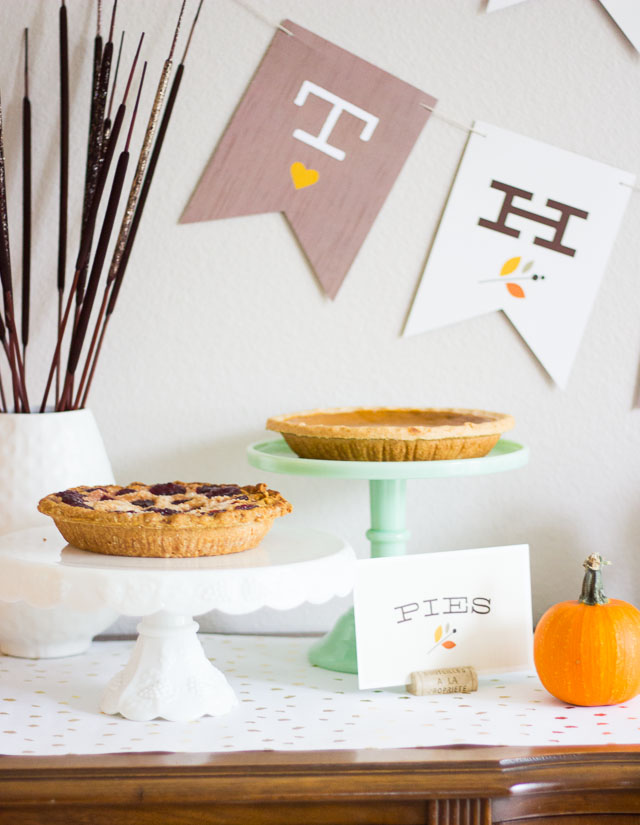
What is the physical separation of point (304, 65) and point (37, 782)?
1.02m

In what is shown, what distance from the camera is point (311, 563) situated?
1.00 metres

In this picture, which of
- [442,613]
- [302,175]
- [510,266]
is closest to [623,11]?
[510,266]

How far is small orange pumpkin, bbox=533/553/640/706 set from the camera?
108 centimetres

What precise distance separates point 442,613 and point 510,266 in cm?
55

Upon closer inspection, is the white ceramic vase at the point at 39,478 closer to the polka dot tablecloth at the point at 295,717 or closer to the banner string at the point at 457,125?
the polka dot tablecloth at the point at 295,717

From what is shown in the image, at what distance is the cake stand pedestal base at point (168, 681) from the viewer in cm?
106

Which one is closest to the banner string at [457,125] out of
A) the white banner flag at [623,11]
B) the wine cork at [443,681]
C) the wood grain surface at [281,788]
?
the white banner flag at [623,11]

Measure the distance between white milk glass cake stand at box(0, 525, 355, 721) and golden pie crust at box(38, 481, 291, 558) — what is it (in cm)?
1

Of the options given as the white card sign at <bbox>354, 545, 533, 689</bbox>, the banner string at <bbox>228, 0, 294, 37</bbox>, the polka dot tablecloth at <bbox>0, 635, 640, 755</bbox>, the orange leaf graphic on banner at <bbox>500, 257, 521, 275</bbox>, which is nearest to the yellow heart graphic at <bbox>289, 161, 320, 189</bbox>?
the banner string at <bbox>228, 0, 294, 37</bbox>

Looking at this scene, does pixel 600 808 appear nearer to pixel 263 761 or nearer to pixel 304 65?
pixel 263 761

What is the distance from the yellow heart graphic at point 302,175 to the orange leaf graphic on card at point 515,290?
333 millimetres

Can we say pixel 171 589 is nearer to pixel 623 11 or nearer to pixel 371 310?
pixel 371 310

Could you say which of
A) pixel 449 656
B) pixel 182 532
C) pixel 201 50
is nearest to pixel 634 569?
pixel 449 656

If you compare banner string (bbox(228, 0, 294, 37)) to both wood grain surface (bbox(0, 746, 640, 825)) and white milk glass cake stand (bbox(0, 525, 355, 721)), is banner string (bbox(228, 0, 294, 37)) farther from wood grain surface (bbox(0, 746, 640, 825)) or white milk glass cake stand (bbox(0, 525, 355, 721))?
wood grain surface (bbox(0, 746, 640, 825))
